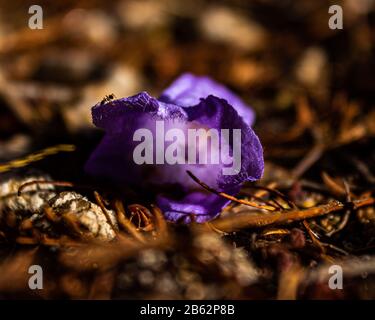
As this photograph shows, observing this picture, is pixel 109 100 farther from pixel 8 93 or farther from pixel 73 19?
pixel 73 19

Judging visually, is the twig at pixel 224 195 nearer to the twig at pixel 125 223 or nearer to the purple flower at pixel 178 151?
the purple flower at pixel 178 151

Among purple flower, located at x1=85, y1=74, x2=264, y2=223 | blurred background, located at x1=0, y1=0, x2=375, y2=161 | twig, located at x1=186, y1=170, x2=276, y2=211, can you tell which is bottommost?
twig, located at x1=186, y1=170, x2=276, y2=211

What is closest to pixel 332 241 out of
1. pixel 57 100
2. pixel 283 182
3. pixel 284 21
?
pixel 283 182
